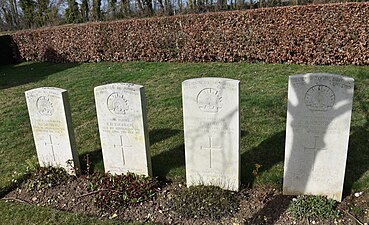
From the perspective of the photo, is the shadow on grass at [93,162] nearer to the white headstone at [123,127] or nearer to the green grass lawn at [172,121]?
the green grass lawn at [172,121]

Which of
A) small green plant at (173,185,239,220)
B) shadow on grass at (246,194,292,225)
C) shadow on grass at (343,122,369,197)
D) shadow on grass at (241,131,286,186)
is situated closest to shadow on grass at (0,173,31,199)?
small green plant at (173,185,239,220)

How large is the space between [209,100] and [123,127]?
116cm

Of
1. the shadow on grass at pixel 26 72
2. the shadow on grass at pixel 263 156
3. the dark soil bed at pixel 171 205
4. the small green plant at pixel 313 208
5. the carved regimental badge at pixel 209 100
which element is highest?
the carved regimental badge at pixel 209 100

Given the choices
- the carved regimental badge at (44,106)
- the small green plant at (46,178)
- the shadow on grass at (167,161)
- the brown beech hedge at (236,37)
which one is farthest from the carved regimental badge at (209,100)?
the brown beech hedge at (236,37)

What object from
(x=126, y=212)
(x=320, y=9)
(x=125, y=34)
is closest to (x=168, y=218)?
(x=126, y=212)

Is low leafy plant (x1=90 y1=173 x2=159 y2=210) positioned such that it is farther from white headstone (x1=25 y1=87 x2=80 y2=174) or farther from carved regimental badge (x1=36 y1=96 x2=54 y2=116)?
carved regimental badge (x1=36 y1=96 x2=54 y2=116)

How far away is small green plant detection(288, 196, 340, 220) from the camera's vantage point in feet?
10.9

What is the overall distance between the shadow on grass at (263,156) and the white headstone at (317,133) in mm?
527

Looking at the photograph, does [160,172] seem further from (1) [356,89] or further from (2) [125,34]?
(2) [125,34]

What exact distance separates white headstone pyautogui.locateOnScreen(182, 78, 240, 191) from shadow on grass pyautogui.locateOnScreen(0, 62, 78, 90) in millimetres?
9068

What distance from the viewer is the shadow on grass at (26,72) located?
447 inches

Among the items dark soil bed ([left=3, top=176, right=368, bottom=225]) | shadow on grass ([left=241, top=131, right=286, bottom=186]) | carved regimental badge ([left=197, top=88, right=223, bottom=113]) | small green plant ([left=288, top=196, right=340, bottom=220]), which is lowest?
dark soil bed ([left=3, top=176, right=368, bottom=225])

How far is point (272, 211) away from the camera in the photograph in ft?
11.5

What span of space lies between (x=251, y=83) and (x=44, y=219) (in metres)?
5.53
